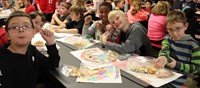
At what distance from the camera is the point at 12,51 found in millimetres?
1496

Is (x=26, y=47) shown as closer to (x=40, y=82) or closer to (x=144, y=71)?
(x=40, y=82)

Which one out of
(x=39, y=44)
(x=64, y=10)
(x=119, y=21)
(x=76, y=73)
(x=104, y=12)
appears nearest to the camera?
(x=76, y=73)

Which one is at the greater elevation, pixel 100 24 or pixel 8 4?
pixel 100 24

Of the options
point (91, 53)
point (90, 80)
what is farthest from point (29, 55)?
point (91, 53)

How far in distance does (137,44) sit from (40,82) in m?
0.99

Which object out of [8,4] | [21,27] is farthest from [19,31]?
[8,4]

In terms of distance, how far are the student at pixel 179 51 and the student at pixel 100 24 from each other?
2.80 ft

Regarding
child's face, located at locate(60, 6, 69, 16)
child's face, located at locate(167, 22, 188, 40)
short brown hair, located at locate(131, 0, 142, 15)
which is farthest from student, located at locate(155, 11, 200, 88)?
child's face, located at locate(60, 6, 69, 16)

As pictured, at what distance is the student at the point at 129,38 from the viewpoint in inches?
78.8

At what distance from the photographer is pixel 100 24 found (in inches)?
101

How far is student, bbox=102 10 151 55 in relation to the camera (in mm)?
2002

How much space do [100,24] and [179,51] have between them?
105 centimetres

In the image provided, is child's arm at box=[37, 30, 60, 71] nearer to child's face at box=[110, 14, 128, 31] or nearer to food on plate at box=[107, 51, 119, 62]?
food on plate at box=[107, 51, 119, 62]

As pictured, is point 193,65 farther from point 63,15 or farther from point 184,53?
point 63,15
